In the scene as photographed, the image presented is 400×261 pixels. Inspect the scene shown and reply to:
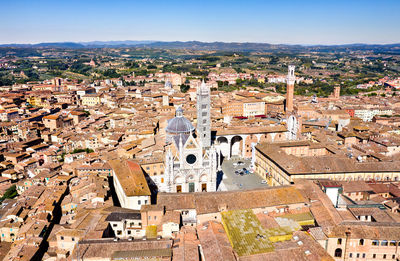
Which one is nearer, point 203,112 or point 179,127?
point 179,127

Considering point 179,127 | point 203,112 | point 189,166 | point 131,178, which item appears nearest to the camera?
point 131,178

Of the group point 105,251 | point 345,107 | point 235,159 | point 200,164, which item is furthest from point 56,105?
point 345,107

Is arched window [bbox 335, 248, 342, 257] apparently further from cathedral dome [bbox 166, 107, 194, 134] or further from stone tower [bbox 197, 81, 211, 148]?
stone tower [bbox 197, 81, 211, 148]

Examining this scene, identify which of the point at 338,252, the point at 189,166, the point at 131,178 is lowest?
the point at 338,252

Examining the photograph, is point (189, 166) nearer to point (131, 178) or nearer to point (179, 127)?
point (179, 127)

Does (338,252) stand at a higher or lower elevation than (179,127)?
lower

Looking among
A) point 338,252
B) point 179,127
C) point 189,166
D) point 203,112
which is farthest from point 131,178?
point 338,252

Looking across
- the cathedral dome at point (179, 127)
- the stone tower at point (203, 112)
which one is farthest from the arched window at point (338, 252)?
the stone tower at point (203, 112)

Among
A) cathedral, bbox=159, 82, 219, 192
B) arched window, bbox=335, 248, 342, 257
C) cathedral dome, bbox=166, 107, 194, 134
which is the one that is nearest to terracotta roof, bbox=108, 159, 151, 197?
cathedral, bbox=159, 82, 219, 192

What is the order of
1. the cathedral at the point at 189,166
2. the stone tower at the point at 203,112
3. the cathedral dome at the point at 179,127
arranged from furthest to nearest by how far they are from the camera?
the stone tower at the point at 203,112, the cathedral dome at the point at 179,127, the cathedral at the point at 189,166

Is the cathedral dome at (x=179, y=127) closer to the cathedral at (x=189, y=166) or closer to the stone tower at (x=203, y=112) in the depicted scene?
the cathedral at (x=189, y=166)
